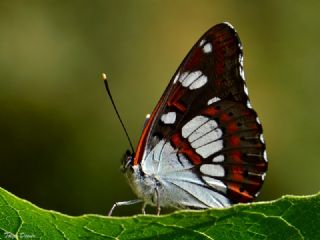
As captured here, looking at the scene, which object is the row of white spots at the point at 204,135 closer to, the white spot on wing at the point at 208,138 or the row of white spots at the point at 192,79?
the white spot on wing at the point at 208,138

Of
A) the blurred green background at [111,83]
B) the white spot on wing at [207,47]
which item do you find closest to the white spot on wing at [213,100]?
the white spot on wing at [207,47]

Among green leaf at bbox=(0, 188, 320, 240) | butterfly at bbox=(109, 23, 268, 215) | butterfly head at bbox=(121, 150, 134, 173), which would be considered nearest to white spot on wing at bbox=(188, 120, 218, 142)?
butterfly at bbox=(109, 23, 268, 215)

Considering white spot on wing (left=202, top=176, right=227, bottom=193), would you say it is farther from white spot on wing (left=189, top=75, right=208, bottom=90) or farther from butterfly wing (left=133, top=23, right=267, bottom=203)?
white spot on wing (left=189, top=75, right=208, bottom=90)

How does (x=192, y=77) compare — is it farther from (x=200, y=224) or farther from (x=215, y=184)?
(x=200, y=224)

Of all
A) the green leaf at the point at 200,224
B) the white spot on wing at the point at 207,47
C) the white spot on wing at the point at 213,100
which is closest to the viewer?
the green leaf at the point at 200,224

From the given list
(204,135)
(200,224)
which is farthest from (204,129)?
(200,224)

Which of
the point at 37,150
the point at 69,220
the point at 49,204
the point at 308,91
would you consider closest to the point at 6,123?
the point at 37,150

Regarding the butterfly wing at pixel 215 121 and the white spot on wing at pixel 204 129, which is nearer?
the butterfly wing at pixel 215 121
